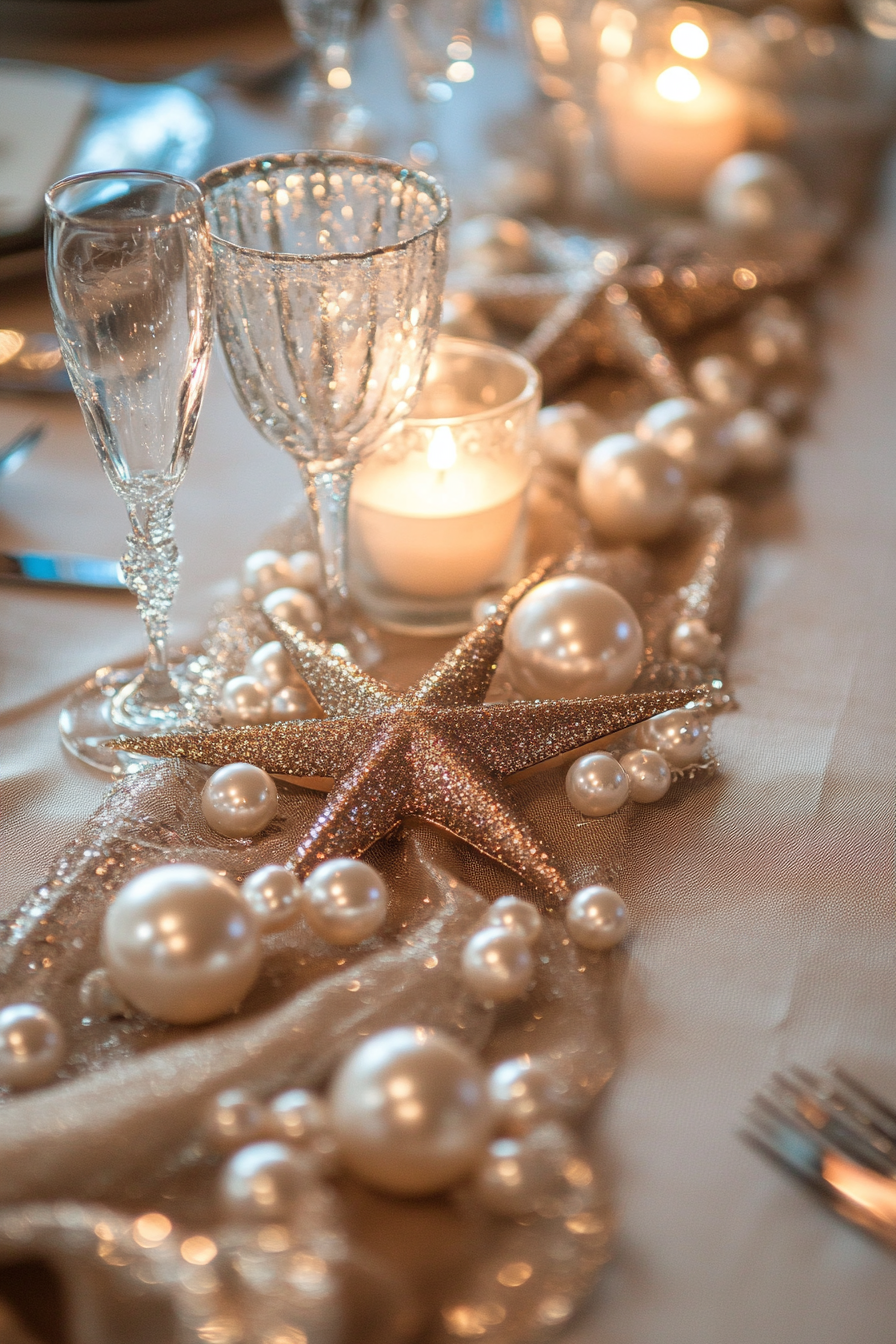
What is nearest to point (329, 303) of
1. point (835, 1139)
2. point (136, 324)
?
point (136, 324)

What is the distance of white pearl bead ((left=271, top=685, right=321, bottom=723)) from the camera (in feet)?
1.97

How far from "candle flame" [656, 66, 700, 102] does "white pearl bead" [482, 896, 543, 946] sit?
0.98 m

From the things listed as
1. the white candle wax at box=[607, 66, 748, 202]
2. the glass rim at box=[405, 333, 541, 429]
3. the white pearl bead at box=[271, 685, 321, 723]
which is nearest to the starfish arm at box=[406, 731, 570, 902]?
the white pearl bead at box=[271, 685, 321, 723]

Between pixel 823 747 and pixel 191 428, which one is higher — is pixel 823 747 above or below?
below

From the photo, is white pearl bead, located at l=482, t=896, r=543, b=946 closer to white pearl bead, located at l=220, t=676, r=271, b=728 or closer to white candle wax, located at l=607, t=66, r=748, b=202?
white pearl bead, located at l=220, t=676, r=271, b=728

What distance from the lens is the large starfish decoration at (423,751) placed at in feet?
1.68

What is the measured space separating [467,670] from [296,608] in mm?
142

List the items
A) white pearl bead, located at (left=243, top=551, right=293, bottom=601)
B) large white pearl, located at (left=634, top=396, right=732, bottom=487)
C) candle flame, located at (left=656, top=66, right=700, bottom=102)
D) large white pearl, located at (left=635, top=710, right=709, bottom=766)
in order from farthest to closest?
candle flame, located at (left=656, top=66, right=700, bottom=102) < large white pearl, located at (left=634, top=396, right=732, bottom=487) < white pearl bead, located at (left=243, top=551, right=293, bottom=601) < large white pearl, located at (left=635, top=710, right=709, bottom=766)

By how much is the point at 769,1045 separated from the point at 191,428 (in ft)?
1.25

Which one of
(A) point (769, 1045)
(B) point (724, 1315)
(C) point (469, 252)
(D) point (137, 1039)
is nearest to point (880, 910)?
(A) point (769, 1045)

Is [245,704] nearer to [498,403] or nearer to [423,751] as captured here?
[423,751]

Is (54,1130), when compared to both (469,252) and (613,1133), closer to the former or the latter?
(613,1133)

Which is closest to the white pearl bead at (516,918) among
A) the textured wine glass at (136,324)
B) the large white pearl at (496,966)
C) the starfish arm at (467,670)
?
the large white pearl at (496,966)

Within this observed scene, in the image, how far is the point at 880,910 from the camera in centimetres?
51
